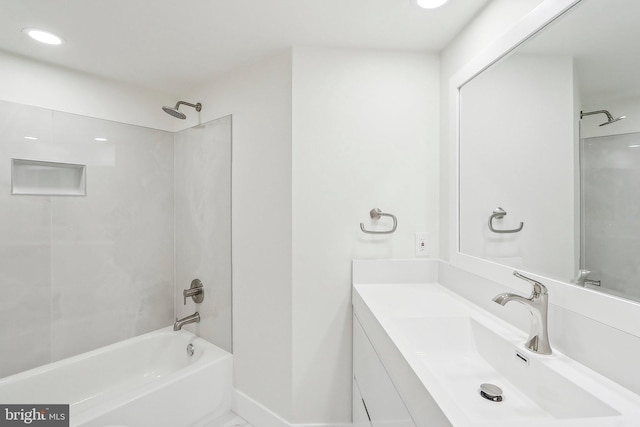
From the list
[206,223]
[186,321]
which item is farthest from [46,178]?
[186,321]

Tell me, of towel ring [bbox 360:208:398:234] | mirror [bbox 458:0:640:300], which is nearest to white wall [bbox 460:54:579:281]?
mirror [bbox 458:0:640:300]

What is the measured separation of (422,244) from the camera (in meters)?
1.72

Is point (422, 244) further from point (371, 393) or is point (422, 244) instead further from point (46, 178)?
point (46, 178)

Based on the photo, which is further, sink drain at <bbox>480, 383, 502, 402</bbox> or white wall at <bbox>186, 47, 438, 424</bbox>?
white wall at <bbox>186, 47, 438, 424</bbox>

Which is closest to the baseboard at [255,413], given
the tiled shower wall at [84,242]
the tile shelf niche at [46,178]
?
the tiled shower wall at [84,242]

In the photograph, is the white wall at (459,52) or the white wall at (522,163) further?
the white wall at (459,52)

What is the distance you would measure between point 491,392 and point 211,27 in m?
2.00

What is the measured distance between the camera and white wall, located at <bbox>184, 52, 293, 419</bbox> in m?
1.71

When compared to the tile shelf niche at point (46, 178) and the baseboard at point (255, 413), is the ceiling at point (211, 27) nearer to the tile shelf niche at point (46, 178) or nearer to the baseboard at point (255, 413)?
the tile shelf niche at point (46, 178)

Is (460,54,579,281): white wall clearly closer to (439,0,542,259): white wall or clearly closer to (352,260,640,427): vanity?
(439,0,542,259): white wall

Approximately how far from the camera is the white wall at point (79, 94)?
5.77ft

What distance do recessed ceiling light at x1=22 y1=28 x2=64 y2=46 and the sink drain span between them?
2603 mm

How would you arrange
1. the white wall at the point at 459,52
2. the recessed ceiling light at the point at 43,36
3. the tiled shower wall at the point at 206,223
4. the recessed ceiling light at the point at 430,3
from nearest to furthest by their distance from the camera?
the white wall at the point at 459,52 < the recessed ceiling light at the point at 430,3 < the recessed ceiling light at the point at 43,36 < the tiled shower wall at the point at 206,223

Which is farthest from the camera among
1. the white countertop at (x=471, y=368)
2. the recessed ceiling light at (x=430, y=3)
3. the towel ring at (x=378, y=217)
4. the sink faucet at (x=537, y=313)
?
the towel ring at (x=378, y=217)
